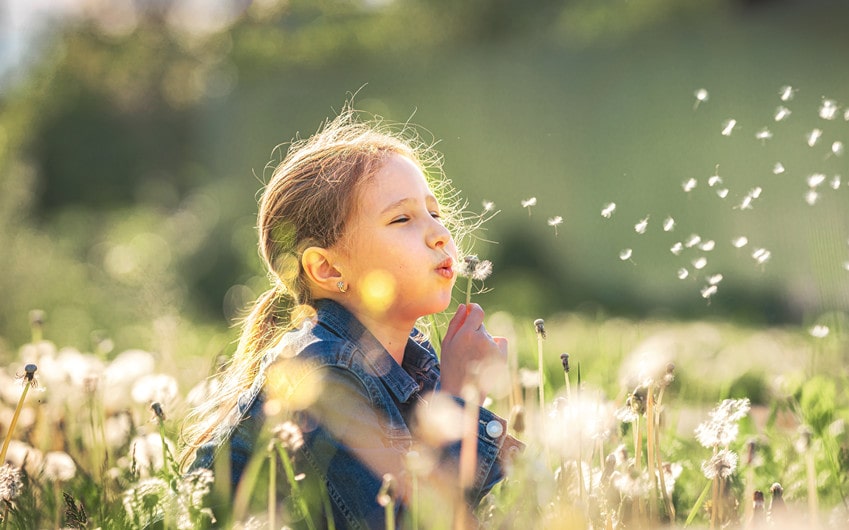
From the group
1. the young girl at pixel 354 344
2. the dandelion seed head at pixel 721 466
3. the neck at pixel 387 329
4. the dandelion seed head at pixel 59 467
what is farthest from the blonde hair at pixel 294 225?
the dandelion seed head at pixel 721 466

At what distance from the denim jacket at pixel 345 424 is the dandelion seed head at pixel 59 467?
1.54 feet

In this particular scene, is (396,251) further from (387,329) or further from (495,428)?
(495,428)

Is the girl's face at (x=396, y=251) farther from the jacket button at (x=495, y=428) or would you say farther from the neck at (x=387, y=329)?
the jacket button at (x=495, y=428)

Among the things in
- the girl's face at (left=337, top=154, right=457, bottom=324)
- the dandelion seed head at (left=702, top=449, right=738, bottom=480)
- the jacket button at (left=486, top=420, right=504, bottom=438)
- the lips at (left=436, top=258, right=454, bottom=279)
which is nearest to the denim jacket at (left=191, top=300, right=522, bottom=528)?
the jacket button at (left=486, top=420, right=504, bottom=438)

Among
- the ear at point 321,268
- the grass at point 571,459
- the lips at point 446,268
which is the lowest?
the grass at point 571,459

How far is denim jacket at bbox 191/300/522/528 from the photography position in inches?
78.2

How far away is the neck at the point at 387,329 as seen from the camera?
230 centimetres

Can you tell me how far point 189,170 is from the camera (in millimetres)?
14516

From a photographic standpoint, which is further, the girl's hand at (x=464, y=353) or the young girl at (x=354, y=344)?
the girl's hand at (x=464, y=353)

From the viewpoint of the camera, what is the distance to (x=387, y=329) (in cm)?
231

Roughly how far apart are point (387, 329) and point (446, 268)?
197mm

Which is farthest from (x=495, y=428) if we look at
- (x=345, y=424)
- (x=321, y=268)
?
(x=321, y=268)

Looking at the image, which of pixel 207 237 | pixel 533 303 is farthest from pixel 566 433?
pixel 207 237

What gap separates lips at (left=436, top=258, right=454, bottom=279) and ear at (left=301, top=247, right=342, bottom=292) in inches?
9.5
